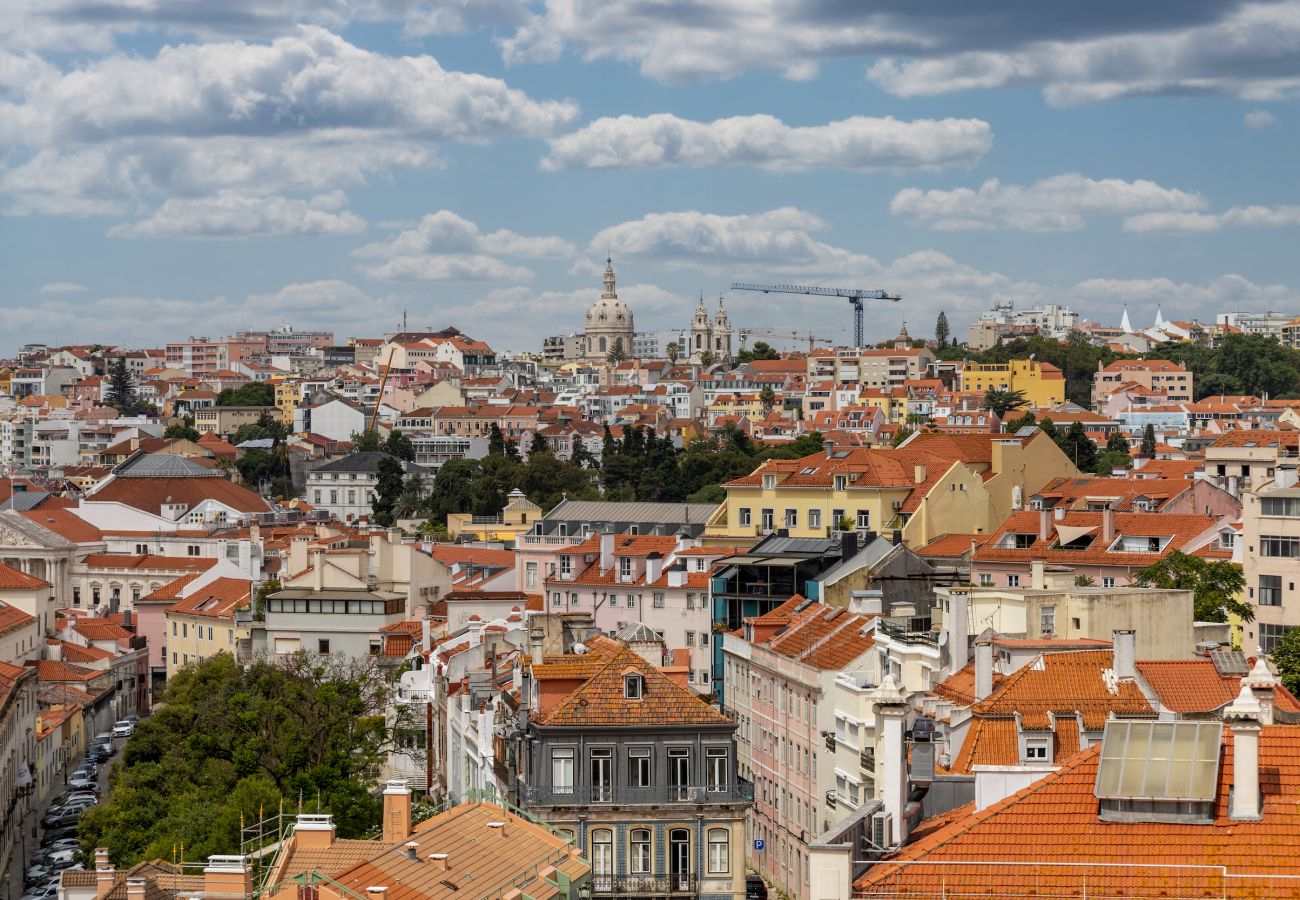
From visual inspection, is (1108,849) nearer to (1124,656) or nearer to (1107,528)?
(1124,656)

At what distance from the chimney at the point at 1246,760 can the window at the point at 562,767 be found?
20.0 metres

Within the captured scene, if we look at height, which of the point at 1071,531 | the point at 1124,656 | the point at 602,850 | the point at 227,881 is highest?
the point at 1124,656

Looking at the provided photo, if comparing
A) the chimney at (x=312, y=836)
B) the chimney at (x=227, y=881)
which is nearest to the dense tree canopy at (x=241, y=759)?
the chimney at (x=227, y=881)

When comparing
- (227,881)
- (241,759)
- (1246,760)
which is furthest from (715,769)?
(1246,760)

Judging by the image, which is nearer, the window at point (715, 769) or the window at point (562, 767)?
the window at point (562, 767)

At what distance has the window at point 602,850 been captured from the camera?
40.3 meters

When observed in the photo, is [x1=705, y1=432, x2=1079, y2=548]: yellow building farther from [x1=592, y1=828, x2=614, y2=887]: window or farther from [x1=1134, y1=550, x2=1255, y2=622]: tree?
[x1=592, y1=828, x2=614, y2=887]: window

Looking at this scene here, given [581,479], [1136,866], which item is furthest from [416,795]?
[581,479]

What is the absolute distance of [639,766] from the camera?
40969 millimetres

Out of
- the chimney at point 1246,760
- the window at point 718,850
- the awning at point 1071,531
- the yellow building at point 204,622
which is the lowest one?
the yellow building at point 204,622

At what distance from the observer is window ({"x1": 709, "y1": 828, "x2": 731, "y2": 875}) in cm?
4100

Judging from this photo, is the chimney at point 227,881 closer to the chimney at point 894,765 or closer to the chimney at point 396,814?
the chimney at point 396,814

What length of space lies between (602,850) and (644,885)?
92 cm

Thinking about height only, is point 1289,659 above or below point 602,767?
above
